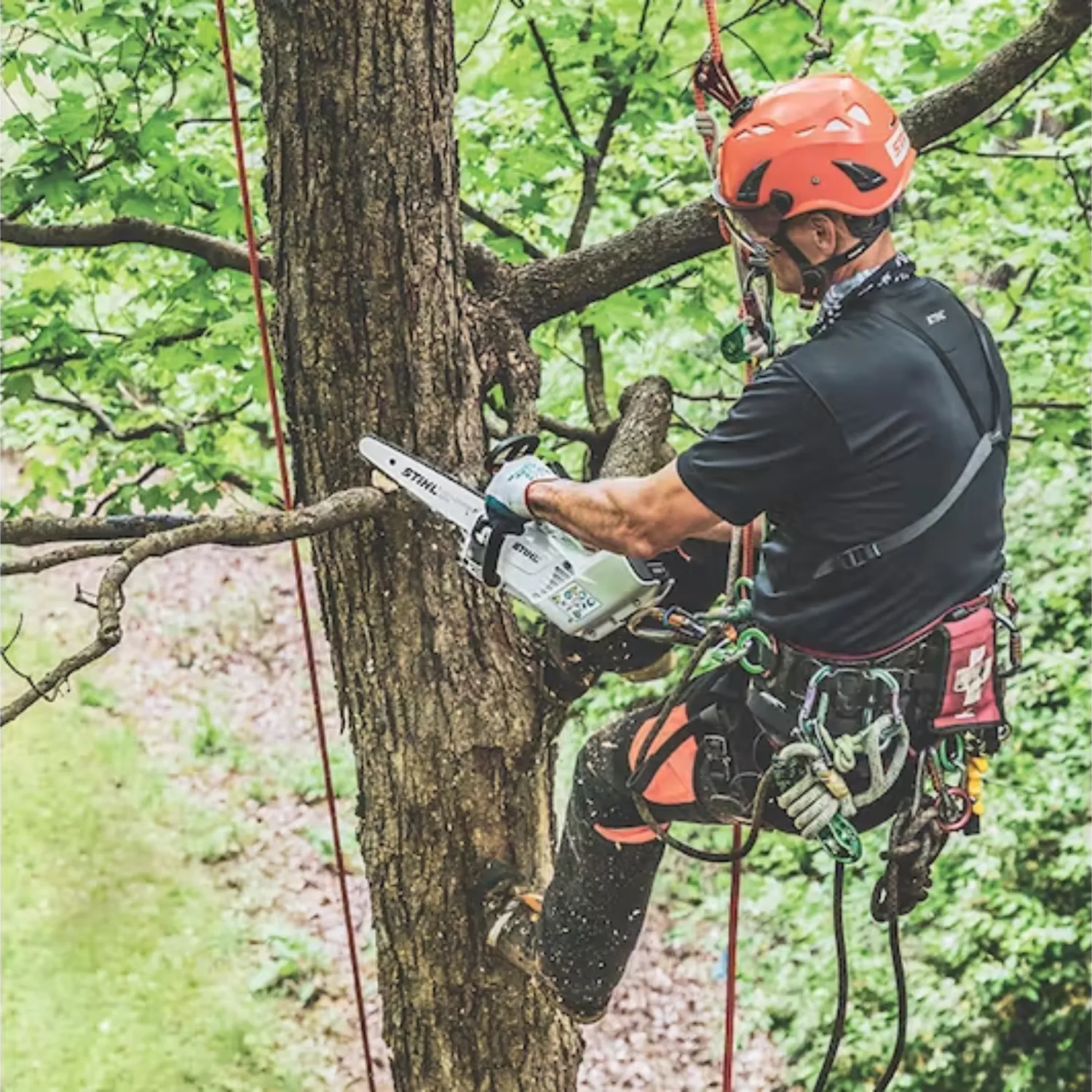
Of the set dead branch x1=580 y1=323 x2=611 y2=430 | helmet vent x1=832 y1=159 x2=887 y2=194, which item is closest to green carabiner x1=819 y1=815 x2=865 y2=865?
helmet vent x1=832 y1=159 x2=887 y2=194

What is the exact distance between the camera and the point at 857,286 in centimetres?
233

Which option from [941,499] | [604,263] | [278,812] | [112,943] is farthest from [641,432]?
[278,812]

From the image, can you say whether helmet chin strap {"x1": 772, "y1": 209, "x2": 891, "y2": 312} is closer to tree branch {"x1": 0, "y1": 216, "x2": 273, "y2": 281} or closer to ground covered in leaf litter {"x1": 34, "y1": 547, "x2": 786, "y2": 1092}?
tree branch {"x1": 0, "y1": 216, "x2": 273, "y2": 281}

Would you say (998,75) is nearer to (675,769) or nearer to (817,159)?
(817,159)

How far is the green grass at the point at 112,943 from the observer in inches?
255

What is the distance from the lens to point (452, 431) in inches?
110

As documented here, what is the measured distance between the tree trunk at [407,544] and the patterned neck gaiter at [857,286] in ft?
2.83

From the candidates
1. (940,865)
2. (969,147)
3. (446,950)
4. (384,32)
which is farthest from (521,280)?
(940,865)

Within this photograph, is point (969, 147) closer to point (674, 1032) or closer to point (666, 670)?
point (666, 670)

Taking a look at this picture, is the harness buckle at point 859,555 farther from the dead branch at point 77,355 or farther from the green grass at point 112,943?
the green grass at point 112,943

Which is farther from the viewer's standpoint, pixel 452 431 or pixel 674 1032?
pixel 674 1032

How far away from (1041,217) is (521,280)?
2971 mm

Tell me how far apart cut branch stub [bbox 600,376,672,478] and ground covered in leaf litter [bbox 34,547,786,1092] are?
447 centimetres

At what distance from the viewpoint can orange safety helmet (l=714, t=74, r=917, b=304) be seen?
7.48 ft
